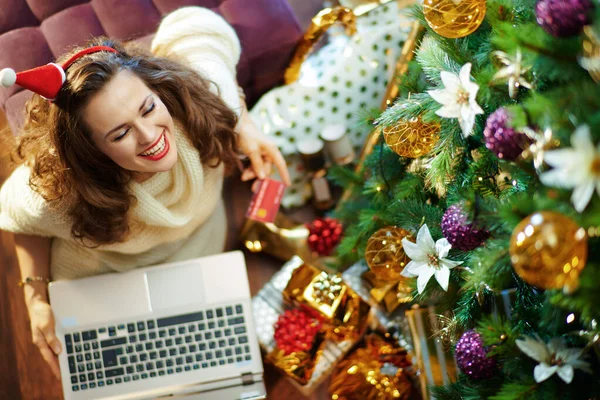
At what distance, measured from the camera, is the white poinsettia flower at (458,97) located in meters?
0.81

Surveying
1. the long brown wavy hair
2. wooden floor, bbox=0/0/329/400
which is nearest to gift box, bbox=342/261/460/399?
wooden floor, bbox=0/0/329/400

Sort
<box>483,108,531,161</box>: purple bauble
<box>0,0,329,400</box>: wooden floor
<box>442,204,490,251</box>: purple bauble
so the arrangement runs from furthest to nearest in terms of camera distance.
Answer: <box>0,0,329,400</box>: wooden floor, <box>442,204,490,251</box>: purple bauble, <box>483,108,531,161</box>: purple bauble

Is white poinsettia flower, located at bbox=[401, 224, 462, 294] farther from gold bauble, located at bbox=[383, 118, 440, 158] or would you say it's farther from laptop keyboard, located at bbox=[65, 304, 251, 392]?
laptop keyboard, located at bbox=[65, 304, 251, 392]

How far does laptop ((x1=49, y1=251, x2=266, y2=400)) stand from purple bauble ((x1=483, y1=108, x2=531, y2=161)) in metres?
0.71

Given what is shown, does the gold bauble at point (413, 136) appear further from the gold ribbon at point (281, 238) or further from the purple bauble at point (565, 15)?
the gold ribbon at point (281, 238)

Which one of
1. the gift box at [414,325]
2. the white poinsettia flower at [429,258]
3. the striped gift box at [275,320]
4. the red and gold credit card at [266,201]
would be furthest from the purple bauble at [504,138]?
the striped gift box at [275,320]

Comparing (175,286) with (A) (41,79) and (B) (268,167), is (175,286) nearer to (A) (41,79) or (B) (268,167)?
(B) (268,167)

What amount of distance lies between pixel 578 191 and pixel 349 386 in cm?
92

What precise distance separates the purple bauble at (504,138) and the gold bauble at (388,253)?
33 centimetres

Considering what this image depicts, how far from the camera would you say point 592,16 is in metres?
0.67

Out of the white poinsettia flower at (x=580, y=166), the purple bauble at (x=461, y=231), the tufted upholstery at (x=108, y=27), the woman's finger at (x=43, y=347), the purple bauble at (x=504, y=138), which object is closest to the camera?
the white poinsettia flower at (x=580, y=166)

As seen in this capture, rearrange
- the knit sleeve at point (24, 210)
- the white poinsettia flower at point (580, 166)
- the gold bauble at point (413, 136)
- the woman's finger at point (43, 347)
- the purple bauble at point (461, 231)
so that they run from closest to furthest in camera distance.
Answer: the white poinsettia flower at point (580, 166) → the purple bauble at point (461, 231) → the gold bauble at point (413, 136) → the knit sleeve at point (24, 210) → the woman's finger at point (43, 347)

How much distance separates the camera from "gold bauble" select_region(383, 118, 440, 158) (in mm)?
984

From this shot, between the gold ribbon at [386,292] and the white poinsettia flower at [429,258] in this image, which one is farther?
the gold ribbon at [386,292]
